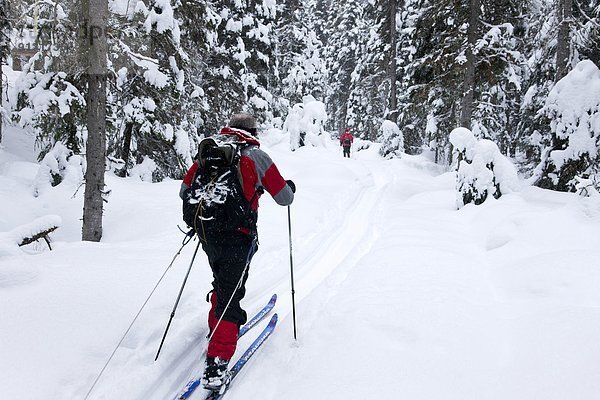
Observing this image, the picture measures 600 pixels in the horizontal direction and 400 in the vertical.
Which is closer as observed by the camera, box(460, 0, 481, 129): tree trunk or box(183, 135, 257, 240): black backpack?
box(183, 135, 257, 240): black backpack

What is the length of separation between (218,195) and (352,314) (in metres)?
2.22

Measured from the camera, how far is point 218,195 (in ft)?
11.4

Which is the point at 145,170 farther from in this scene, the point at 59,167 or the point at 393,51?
the point at 393,51

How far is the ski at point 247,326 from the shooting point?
3.36m

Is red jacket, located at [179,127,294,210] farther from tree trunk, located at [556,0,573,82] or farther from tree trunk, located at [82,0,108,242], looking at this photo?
tree trunk, located at [556,0,573,82]

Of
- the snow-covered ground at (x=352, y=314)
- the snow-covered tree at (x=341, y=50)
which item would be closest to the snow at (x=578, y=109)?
the snow-covered ground at (x=352, y=314)

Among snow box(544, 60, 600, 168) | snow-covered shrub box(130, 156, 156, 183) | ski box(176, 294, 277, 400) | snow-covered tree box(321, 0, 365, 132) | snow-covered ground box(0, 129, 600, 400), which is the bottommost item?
ski box(176, 294, 277, 400)

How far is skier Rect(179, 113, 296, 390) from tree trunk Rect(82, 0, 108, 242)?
435 centimetres

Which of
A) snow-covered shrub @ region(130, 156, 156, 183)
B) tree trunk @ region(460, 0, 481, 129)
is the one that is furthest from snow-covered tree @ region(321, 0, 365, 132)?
snow-covered shrub @ region(130, 156, 156, 183)

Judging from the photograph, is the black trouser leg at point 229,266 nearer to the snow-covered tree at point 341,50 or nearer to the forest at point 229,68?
the forest at point 229,68

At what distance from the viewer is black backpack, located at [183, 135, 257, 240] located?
3467mm

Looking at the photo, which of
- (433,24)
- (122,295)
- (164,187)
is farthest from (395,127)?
(122,295)

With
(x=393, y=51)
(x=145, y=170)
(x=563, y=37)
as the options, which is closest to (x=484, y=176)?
(x=563, y=37)

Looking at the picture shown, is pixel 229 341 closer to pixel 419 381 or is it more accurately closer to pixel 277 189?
pixel 277 189
